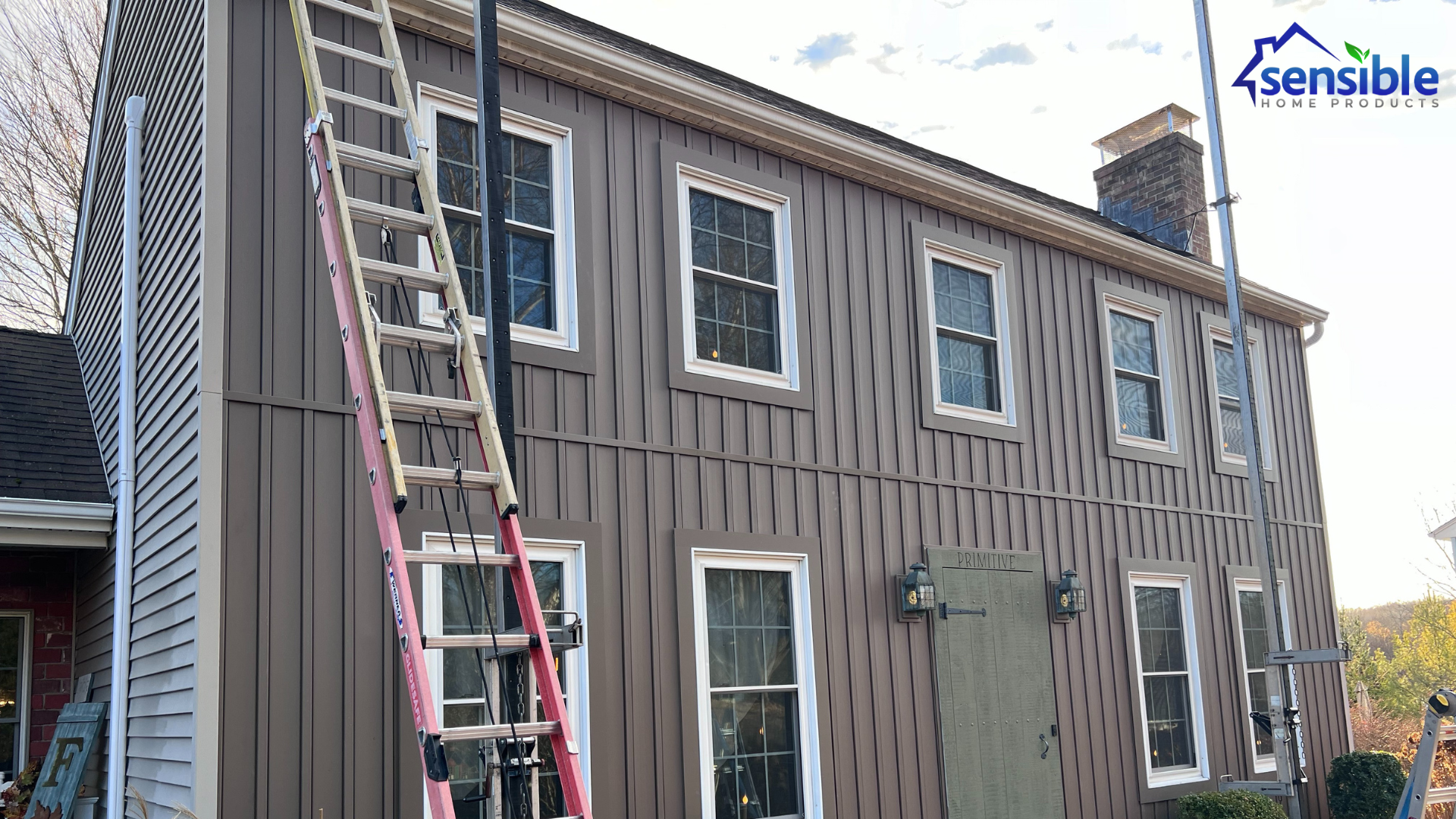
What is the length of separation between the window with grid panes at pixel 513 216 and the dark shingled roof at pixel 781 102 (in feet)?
2.68

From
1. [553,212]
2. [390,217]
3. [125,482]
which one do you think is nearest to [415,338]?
[390,217]

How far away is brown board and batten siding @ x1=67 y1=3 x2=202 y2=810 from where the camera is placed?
18.8 ft

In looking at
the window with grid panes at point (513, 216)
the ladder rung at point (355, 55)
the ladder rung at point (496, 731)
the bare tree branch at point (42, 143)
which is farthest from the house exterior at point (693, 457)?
the bare tree branch at point (42, 143)

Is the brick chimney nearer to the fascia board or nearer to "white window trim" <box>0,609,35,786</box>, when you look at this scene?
the fascia board

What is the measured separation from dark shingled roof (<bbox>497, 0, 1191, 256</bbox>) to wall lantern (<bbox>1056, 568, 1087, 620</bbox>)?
3230 millimetres

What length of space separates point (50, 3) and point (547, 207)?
545 inches

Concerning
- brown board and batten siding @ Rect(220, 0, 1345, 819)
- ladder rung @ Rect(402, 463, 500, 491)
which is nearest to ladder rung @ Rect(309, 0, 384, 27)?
brown board and batten siding @ Rect(220, 0, 1345, 819)

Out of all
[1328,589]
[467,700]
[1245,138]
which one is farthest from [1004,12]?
[467,700]

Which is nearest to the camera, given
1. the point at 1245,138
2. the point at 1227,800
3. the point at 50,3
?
the point at 1227,800

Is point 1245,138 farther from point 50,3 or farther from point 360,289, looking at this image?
point 50,3

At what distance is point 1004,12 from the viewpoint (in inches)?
542

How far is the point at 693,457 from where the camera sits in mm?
7465

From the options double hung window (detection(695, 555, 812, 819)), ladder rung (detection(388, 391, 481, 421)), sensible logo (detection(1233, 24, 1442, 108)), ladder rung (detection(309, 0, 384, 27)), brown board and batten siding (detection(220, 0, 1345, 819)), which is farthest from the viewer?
sensible logo (detection(1233, 24, 1442, 108))

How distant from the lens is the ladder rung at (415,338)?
4.52 m
